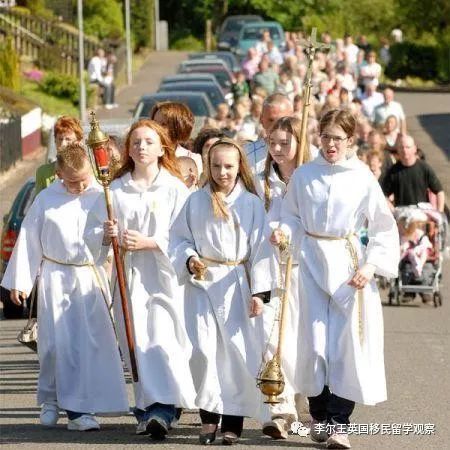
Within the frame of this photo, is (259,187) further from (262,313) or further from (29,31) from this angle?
(29,31)

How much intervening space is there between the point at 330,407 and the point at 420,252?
340 inches

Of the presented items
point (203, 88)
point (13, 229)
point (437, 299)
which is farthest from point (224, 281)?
point (203, 88)

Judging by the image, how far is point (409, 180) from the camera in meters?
17.7

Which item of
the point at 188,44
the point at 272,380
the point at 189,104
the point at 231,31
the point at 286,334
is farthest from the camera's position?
the point at 188,44

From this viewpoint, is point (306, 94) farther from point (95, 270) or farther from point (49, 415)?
point (49, 415)

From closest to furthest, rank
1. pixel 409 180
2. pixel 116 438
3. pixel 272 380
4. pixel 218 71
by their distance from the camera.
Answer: pixel 272 380
pixel 116 438
pixel 409 180
pixel 218 71

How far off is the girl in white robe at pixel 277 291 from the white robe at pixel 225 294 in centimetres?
11

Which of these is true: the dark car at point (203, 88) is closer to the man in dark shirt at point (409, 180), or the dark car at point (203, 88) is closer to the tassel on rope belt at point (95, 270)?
the man in dark shirt at point (409, 180)

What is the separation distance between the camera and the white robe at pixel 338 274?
9.95 meters

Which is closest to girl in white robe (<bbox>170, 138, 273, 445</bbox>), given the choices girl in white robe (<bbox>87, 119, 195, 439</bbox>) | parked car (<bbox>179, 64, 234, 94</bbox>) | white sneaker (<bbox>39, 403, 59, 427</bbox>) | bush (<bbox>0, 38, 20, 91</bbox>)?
girl in white robe (<bbox>87, 119, 195, 439</bbox>)

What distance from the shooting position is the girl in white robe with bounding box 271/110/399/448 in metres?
9.94

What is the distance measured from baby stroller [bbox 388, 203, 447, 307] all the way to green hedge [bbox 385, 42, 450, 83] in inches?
Answer: 1728

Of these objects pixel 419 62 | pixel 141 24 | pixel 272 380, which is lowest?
pixel 272 380

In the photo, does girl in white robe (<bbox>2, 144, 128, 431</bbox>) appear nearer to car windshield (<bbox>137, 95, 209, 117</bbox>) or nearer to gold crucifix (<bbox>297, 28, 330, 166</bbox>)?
gold crucifix (<bbox>297, 28, 330, 166</bbox>)
